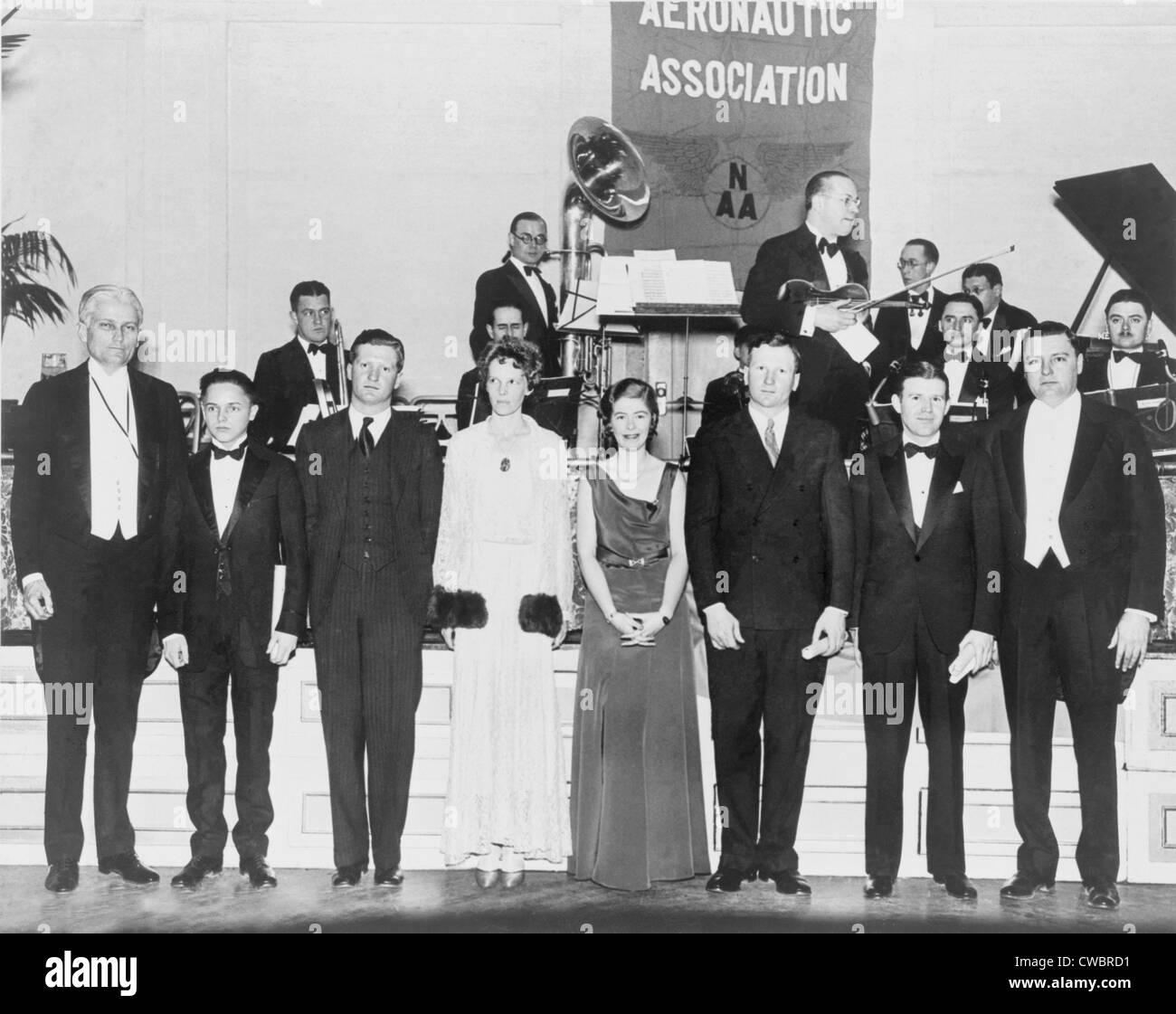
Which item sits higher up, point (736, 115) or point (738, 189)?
point (736, 115)

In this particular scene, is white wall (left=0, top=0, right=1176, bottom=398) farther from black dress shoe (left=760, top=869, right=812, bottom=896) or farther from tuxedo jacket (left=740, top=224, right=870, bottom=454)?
black dress shoe (left=760, top=869, right=812, bottom=896)

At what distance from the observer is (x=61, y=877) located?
4.90 meters

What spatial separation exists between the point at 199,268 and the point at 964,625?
142 inches

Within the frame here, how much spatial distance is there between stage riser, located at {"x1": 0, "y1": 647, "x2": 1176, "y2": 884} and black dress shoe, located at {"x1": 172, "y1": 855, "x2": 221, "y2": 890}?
0.53 feet

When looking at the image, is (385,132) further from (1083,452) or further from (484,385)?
(1083,452)

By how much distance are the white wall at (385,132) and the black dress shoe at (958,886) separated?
246 cm

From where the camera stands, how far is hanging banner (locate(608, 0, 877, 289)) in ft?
18.7

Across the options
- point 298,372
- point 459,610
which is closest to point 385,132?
point 298,372

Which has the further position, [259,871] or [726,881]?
[259,871]

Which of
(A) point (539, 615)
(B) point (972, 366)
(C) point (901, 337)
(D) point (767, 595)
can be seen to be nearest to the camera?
(D) point (767, 595)

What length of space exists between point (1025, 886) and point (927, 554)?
126cm

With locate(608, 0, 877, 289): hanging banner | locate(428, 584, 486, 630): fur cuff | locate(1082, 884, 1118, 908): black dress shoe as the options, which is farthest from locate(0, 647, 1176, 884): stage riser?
locate(608, 0, 877, 289): hanging banner
